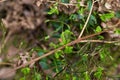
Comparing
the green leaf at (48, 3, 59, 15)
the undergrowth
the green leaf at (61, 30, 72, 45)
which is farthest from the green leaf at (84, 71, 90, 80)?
the green leaf at (48, 3, 59, 15)

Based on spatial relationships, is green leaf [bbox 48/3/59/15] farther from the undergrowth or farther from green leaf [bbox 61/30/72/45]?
green leaf [bbox 61/30/72/45]

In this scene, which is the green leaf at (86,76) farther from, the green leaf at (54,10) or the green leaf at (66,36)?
the green leaf at (54,10)

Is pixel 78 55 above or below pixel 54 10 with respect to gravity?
below

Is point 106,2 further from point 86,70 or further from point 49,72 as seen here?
point 49,72

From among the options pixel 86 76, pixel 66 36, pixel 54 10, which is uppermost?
pixel 54 10

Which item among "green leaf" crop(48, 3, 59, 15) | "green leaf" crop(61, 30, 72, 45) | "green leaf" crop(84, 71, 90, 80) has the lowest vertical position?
"green leaf" crop(84, 71, 90, 80)

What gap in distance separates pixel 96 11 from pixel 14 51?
86cm

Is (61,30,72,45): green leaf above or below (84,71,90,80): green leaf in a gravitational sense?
above

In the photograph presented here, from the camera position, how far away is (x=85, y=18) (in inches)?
77.7

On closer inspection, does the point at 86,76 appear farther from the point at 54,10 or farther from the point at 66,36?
the point at 54,10

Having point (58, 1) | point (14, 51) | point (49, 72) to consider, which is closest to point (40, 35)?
point (14, 51)

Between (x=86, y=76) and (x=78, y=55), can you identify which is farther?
(x=78, y=55)

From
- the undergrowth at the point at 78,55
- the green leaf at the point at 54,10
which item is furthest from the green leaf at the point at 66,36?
the green leaf at the point at 54,10

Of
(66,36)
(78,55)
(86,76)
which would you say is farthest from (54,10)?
(86,76)
